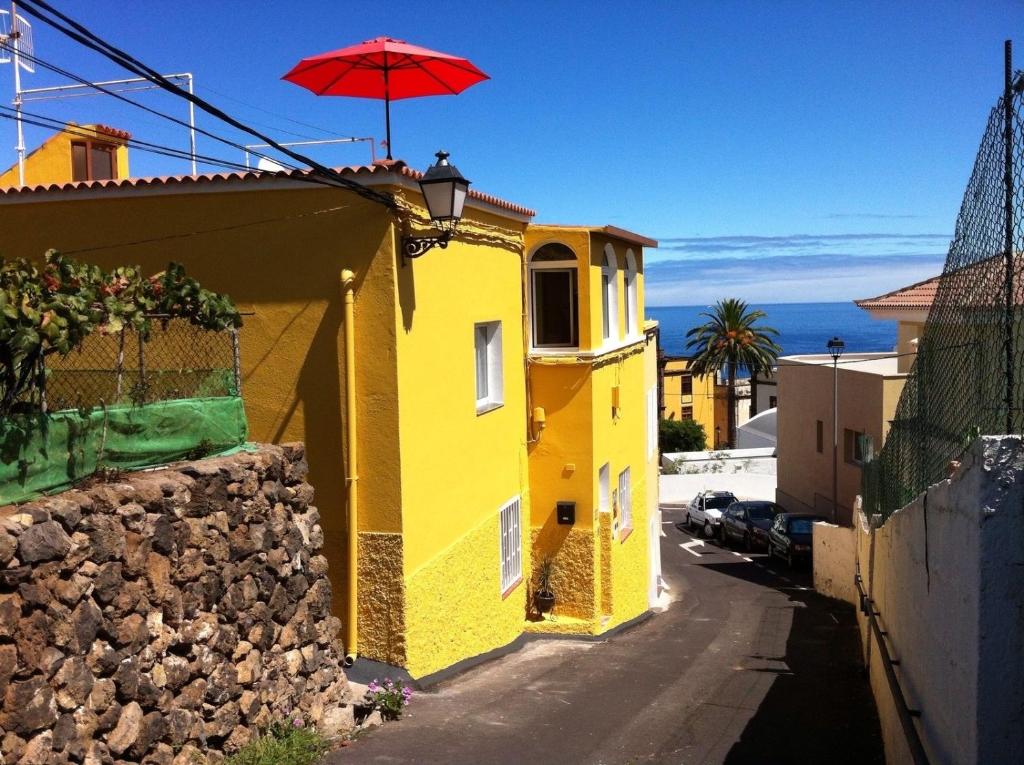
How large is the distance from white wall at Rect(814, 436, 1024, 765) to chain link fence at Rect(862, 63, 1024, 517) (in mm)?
433

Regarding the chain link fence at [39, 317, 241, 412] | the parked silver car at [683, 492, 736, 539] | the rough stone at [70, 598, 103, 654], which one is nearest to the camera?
the rough stone at [70, 598, 103, 654]

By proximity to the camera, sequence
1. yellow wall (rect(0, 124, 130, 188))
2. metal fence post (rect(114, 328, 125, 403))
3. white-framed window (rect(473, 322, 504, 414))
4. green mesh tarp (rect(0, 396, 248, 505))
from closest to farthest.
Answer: green mesh tarp (rect(0, 396, 248, 505)) → metal fence post (rect(114, 328, 125, 403)) → white-framed window (rect(473, 322, 504, 414)) → yellow wall (rect(0, 124, 130, 188))

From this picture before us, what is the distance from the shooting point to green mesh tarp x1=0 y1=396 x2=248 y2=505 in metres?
5.83

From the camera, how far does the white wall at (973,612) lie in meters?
4.41

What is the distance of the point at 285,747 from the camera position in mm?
7484

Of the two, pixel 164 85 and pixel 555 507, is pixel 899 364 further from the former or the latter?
pixel 164 85

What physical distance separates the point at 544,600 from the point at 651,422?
7242mm

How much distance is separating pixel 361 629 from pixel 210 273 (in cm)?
388

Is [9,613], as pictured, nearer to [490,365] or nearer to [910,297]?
[490,365]

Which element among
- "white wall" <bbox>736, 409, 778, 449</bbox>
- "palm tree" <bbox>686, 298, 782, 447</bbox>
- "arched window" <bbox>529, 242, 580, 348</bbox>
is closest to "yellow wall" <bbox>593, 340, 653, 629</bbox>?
"arched window" <bbox>529, 242, 580, 348</bbox>

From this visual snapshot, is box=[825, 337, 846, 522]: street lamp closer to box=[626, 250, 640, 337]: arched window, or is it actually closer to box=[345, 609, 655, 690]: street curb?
box=[626, 250, 640, 337]: arched window

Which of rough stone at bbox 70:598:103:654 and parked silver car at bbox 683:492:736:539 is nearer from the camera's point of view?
rough stone at bbox 70:598:103:654

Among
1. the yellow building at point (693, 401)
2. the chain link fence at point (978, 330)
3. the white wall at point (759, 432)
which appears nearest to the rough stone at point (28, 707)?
the chain link fence at point (978, 330)

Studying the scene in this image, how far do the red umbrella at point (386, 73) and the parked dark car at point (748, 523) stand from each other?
797 inches
